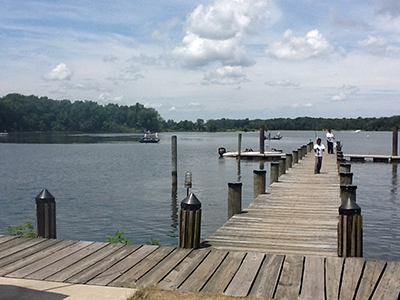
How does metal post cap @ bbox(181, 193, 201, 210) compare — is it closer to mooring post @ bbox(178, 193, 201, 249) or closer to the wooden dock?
mooring post @ bbox(178, 193, 201, 249)

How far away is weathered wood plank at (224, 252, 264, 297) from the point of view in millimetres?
5305

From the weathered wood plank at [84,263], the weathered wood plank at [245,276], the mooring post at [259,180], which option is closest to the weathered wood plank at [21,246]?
the weathered wood plank at [84,263]

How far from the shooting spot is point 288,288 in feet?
17.7

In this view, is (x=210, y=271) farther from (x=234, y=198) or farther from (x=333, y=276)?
(x=234, y=198)

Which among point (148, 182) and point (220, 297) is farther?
point (148, 182)

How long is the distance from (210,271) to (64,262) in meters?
2.08

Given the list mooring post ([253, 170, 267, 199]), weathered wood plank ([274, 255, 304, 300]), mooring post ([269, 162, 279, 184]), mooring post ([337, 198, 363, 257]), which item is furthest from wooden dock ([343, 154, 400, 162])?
weathered wood plank ([274, 255, 304, 300])

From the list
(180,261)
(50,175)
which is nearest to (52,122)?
(50,175)

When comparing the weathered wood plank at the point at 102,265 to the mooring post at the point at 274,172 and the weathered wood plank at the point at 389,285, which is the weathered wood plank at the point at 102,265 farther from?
the mooring post at the point at 274,172

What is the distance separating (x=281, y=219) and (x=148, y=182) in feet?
71.5

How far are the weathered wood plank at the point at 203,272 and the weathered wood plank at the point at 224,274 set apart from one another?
0.22 feet

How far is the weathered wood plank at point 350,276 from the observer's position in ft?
17.1

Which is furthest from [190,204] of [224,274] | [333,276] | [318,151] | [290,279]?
[318,151]

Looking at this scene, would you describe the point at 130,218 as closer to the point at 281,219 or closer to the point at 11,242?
the point at 281,219
